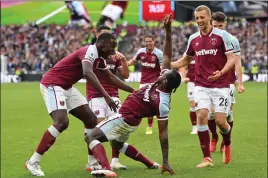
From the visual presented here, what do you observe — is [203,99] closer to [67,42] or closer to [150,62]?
[150,62]

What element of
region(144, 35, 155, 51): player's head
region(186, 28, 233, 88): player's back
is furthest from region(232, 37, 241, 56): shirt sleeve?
region(144, 35, 155, 51): player's head

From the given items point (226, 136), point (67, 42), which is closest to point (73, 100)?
point (226, 136)

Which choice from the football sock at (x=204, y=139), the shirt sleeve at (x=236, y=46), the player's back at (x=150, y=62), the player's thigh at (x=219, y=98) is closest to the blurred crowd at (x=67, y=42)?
the player's back at (x=150, y=62)

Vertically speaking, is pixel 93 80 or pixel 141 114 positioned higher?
pixel 93 80

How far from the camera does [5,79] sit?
151 feet

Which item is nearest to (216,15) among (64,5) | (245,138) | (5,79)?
(245,138)

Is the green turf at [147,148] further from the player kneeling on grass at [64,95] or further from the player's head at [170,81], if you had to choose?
the player's head at [170,81]

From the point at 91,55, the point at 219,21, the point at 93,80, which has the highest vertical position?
the point at 219,21

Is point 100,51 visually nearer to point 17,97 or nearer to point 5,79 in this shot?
point 17,97

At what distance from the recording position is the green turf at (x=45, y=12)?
193 ft

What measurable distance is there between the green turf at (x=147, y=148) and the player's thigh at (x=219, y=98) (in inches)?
39.0

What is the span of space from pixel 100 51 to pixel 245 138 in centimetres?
624

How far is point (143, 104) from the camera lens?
9.27 metres

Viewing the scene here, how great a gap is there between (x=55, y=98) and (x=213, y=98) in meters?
2.74
